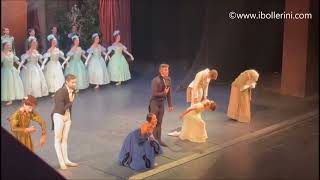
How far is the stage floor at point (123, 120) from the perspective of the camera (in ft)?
21.0

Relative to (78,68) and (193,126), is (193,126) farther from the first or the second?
(78,68)

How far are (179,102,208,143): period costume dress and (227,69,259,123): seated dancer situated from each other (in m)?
1.10

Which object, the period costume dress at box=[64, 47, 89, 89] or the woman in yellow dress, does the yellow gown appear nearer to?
the woman in yellow dress

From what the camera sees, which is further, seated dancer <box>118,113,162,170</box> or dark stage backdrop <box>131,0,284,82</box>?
dark stage backdrop <box>131,0,284,82</box>

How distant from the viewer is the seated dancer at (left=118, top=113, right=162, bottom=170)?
5930mm

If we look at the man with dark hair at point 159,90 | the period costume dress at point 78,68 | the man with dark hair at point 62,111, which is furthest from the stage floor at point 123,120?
the man with dark hair at point 159,90

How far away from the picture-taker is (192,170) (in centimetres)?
630

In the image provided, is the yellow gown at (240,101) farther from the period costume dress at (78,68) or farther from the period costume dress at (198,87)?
the period costume dress at (78,68)

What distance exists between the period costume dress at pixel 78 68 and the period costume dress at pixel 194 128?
3.28 m

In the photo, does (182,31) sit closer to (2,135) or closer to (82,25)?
(82,25)

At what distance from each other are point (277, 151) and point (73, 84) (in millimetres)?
2894

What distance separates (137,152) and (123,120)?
2.27 metres

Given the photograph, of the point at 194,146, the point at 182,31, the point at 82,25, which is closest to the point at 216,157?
the point at 194,146

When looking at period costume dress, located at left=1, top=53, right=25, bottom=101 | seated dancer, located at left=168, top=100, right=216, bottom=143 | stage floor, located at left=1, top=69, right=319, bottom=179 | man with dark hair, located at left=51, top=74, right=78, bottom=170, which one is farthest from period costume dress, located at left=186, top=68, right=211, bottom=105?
period costume dress, located at left=1, top=53, right=25, bottom=101
